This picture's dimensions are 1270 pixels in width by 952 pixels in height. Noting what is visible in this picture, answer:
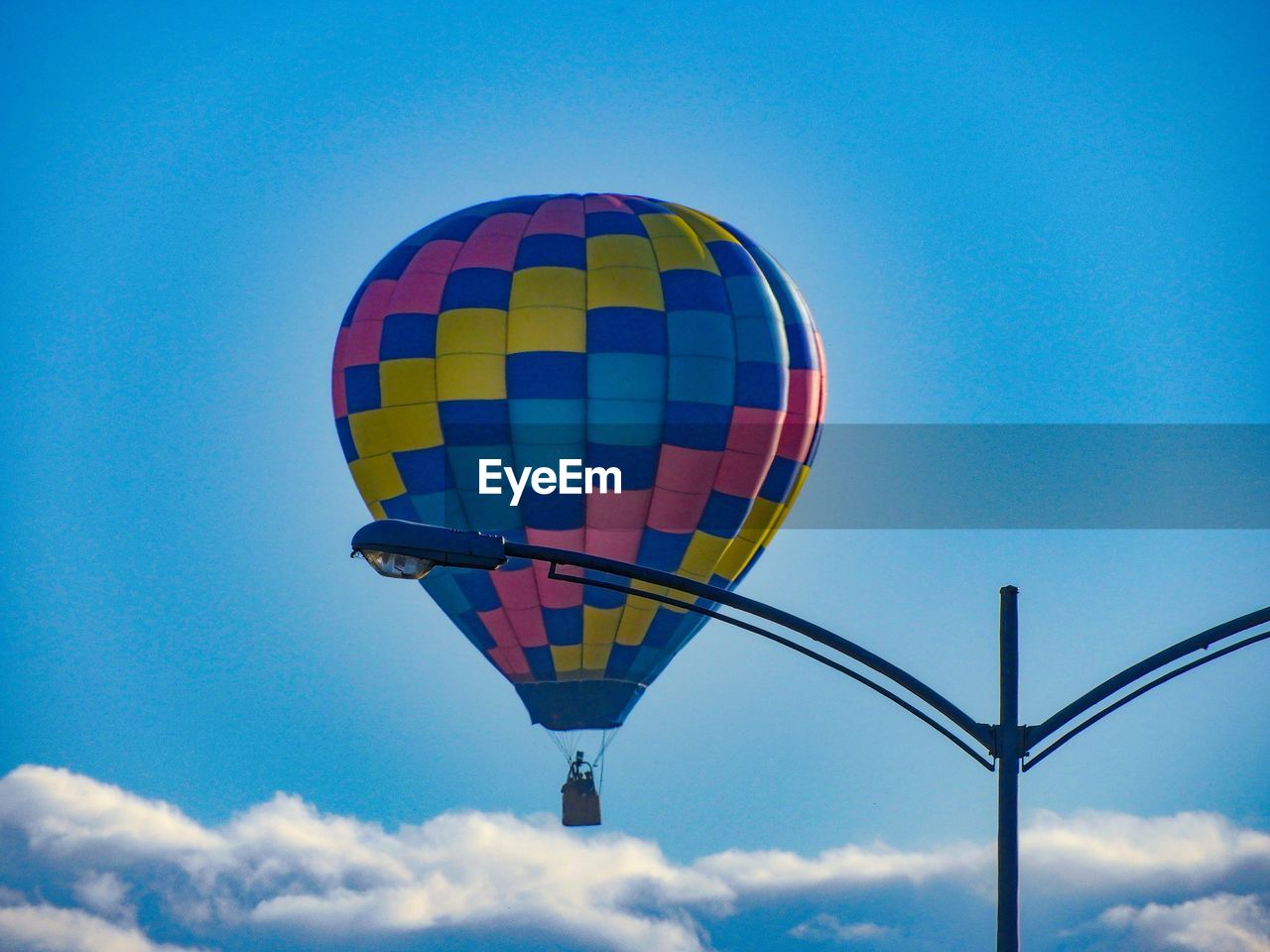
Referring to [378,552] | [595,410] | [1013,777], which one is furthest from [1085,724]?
[595,410]

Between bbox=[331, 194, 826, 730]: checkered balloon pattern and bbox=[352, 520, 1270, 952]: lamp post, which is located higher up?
bbox=[331, 194, 826, 730]: checkered balloon pattern

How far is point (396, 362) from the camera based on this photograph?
36312 millimetres

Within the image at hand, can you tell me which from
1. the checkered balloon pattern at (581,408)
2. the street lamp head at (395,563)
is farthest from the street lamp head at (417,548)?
Result: the checkered balloon pattern at (581,408)

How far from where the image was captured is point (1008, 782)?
14516 mm

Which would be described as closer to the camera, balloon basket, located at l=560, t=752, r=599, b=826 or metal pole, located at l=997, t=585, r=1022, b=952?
metal pole, located at l=997, t=585, r=1022, b=952

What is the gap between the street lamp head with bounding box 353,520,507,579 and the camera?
14.1 meters

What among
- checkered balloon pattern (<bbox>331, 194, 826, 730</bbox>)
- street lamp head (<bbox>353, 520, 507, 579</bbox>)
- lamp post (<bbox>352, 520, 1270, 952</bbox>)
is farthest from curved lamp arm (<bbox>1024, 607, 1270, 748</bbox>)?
checkered balloon pattern (<bbox>331, 194, 826, 730</bbox>)

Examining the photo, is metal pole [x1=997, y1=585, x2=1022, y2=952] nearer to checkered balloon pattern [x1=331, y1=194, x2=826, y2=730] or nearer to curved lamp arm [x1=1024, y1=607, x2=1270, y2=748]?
curved lamp arm [x1=1024, y1=607, x2=1270, y2=748]

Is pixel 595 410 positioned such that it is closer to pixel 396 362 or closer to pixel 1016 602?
pixel 396 362

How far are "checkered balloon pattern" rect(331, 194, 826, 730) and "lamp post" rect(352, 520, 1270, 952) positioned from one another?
20.4 meters

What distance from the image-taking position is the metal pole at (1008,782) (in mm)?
14273

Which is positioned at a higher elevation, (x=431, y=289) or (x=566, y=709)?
(x=431, y=289)

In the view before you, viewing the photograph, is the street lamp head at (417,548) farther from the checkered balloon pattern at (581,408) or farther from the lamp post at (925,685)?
the checkered balloon pattern at (581,408)

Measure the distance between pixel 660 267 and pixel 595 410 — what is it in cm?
264
